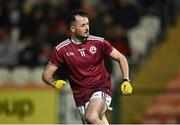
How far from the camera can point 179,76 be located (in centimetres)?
1582

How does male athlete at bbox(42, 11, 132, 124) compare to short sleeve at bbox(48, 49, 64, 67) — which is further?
short sleeve at bbox(48, 49, 64, 67)

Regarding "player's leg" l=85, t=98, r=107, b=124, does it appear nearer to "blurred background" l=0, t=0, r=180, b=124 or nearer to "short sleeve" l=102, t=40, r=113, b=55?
"short sleeve" l=102, t=40, r=113, b=55

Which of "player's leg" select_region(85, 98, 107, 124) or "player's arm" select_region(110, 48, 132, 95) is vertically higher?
"player's arm" select_region(110, 48, 132, 95)

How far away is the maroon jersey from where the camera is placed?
9.42 meters

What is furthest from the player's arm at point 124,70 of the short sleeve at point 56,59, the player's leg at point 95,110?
the short sleeve at point 56,59

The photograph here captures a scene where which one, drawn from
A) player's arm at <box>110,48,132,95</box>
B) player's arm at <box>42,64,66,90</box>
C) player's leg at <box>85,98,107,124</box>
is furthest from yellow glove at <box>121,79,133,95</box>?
player's arm at <box>42,64,66,90</box>

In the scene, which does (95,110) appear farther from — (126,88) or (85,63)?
(85,63)

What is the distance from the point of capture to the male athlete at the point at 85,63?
937 centimetres

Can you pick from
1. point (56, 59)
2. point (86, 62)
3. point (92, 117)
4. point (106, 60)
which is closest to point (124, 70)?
point (86, 62)

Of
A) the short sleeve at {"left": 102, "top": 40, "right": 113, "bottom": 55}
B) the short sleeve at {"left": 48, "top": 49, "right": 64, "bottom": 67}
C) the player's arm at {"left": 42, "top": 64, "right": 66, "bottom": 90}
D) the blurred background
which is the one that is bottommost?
the blurred background

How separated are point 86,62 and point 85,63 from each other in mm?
20

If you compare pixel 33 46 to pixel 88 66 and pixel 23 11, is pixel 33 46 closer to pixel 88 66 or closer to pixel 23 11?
pixel 23 11

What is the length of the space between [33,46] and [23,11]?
5.19ft

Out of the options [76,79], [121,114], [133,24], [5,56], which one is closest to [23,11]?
[5,56]
